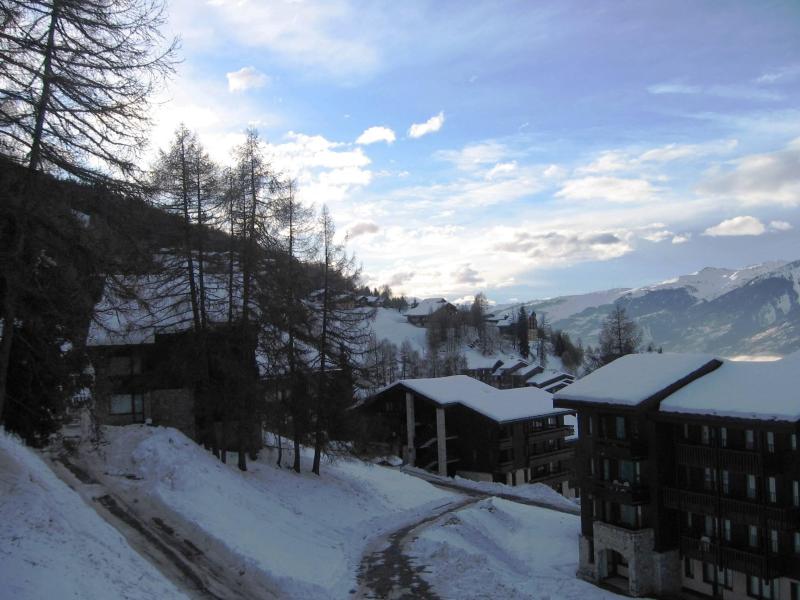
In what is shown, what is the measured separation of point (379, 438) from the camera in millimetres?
54656

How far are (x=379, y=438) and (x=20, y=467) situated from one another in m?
40.0

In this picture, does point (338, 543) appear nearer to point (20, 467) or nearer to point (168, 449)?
point (168, 449)

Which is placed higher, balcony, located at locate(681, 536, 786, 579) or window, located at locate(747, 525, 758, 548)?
window, located at locate(747, 525, 758, 548)

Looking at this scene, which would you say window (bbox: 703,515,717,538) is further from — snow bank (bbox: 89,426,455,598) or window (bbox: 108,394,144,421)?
window (bbox: 108,394,144,421)

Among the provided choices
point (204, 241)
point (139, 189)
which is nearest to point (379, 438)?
point (204, 241)

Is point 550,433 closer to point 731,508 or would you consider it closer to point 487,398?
point 487,398

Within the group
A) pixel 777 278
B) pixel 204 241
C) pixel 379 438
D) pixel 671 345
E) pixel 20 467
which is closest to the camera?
pixel 20 467

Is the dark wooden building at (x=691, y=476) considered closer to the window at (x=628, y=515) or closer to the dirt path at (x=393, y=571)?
the window at (x=628, y=515)

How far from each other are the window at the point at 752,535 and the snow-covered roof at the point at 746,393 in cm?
444

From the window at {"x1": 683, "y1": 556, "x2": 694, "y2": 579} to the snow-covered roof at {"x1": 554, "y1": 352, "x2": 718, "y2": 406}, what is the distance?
6857 millimetres

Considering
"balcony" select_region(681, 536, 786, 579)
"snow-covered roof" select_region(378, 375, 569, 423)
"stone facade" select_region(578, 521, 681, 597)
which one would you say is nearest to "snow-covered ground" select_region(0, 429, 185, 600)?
"stone facade" select_region(578, 521, 681, 597)

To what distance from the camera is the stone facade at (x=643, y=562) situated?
24017mm

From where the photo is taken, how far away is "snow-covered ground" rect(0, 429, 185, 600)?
1164cm

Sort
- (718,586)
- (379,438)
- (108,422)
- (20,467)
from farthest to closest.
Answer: (379,438), (108,422), (718,586), (20,467)
